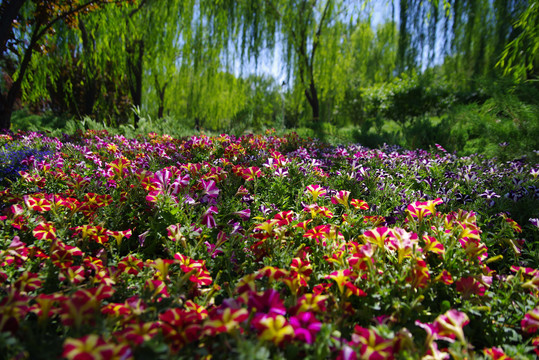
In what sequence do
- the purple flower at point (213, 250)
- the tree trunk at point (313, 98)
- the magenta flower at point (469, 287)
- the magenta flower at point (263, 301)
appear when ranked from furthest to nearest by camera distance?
the tree trunk at point (313, 98)
the purple flower at point (213, 250)
the magenta flower at point (469, 287)
the magenta flower at point (263, 301)

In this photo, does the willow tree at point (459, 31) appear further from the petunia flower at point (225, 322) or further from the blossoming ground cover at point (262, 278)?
the petunia flower at point (225, 322)

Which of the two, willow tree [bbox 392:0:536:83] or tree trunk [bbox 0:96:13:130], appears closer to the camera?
willow tree [bbox 392:0:536:83]

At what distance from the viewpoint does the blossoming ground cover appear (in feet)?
2.66

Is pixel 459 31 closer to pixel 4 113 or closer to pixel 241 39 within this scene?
pixel 241 39

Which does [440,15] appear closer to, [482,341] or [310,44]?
[482,341]

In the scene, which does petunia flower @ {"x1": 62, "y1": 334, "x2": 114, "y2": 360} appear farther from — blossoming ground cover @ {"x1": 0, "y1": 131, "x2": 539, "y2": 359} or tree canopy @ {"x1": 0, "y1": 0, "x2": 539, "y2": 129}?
tree canopy @ {"x1": 0, "y1": 0, "x2": 539, "y2": 129}

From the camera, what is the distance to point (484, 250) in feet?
3.76

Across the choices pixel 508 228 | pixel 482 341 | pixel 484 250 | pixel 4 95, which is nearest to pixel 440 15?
pixel 508 228

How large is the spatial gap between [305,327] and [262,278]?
0.44 meters

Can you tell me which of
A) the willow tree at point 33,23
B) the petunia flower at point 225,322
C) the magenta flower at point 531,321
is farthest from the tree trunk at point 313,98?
the petunia flower at point 225,322

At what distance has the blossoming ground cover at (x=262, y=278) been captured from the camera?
81cm

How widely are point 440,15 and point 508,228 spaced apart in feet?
11.3

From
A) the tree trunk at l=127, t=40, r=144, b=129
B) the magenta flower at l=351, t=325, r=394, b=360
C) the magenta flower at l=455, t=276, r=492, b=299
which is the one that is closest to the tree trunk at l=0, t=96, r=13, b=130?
the tree trunk at l=127, t=40, r=144, b=129

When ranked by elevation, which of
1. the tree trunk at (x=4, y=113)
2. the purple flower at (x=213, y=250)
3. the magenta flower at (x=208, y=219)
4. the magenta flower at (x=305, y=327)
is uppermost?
the tree trunk at (x=4, y=113)
